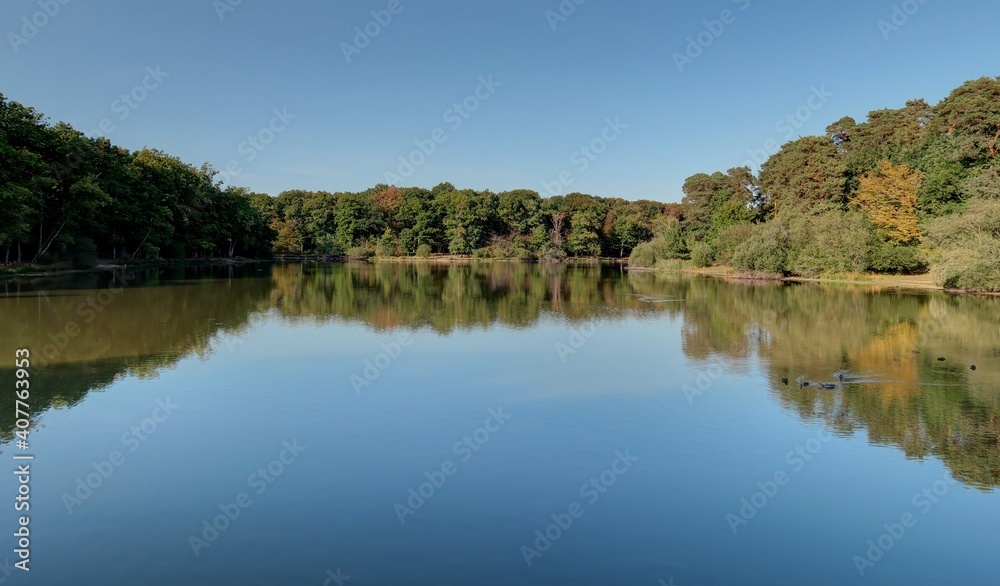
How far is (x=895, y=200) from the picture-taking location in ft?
150

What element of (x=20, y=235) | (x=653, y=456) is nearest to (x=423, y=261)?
(x=20, y=235)

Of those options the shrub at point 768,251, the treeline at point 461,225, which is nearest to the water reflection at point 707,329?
the shrub at point 768,251

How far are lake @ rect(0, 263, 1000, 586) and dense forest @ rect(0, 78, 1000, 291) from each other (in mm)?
24396

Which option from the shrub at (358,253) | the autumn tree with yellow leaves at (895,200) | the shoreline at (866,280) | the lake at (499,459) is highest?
the autumn tree with yellow leaves at (895,200)

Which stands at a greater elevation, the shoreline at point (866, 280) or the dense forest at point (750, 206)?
the dense forest at point (750, 206)

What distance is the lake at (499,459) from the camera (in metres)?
5.48

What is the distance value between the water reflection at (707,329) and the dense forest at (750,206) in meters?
6.33

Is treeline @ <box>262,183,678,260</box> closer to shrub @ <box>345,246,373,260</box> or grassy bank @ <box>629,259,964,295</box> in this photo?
shrub @ <box>345,246,373,260</box>

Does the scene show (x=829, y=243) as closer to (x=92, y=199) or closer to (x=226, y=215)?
(x=92, y=199)

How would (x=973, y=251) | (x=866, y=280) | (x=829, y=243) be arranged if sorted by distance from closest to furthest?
(x=973, y=251) → (x=866, y=280) → (x=829, y=243)

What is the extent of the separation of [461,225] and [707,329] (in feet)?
240

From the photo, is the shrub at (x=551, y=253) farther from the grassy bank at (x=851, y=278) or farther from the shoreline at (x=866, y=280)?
the shoreline at (x=866, y=280)

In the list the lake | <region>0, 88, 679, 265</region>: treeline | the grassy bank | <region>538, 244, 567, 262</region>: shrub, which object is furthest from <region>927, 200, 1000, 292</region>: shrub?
<region>538, 244, 567, 262</region>: shrub

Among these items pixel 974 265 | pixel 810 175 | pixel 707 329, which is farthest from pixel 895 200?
pixel 707 329
